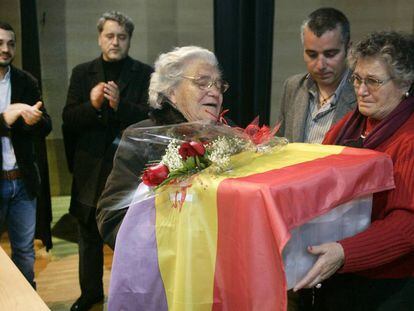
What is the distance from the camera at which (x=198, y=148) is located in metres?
1.48

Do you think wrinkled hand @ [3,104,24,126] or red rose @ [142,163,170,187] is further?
wrinkled hand @ [3,104,24,126]

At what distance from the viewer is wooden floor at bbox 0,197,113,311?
140 inches

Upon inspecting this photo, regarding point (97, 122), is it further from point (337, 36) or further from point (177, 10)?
point (177, 10)

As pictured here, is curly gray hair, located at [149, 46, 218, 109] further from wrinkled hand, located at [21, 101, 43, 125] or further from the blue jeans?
the blue jeans

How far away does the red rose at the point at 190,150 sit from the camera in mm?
1480

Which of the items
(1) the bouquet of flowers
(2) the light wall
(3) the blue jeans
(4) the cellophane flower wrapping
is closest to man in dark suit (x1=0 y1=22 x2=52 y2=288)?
(3) the blue jeans

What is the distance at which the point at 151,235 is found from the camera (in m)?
1.57

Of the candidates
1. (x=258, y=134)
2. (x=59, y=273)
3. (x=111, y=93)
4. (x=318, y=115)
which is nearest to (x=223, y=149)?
(x=258, y=134)

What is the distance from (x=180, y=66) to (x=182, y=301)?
0.86 meters

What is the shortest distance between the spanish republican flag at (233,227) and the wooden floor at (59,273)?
6.50 feet

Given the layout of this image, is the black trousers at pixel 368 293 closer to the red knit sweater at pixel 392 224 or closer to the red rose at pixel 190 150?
the red knit sweater at pixel 392 224

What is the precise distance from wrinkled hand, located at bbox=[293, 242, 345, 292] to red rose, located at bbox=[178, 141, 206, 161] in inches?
14.6

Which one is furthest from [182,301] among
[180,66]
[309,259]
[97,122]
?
[97,122]

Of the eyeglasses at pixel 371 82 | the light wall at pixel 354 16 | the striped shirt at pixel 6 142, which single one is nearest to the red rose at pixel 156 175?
the eyeglasses at pixel 371 82
